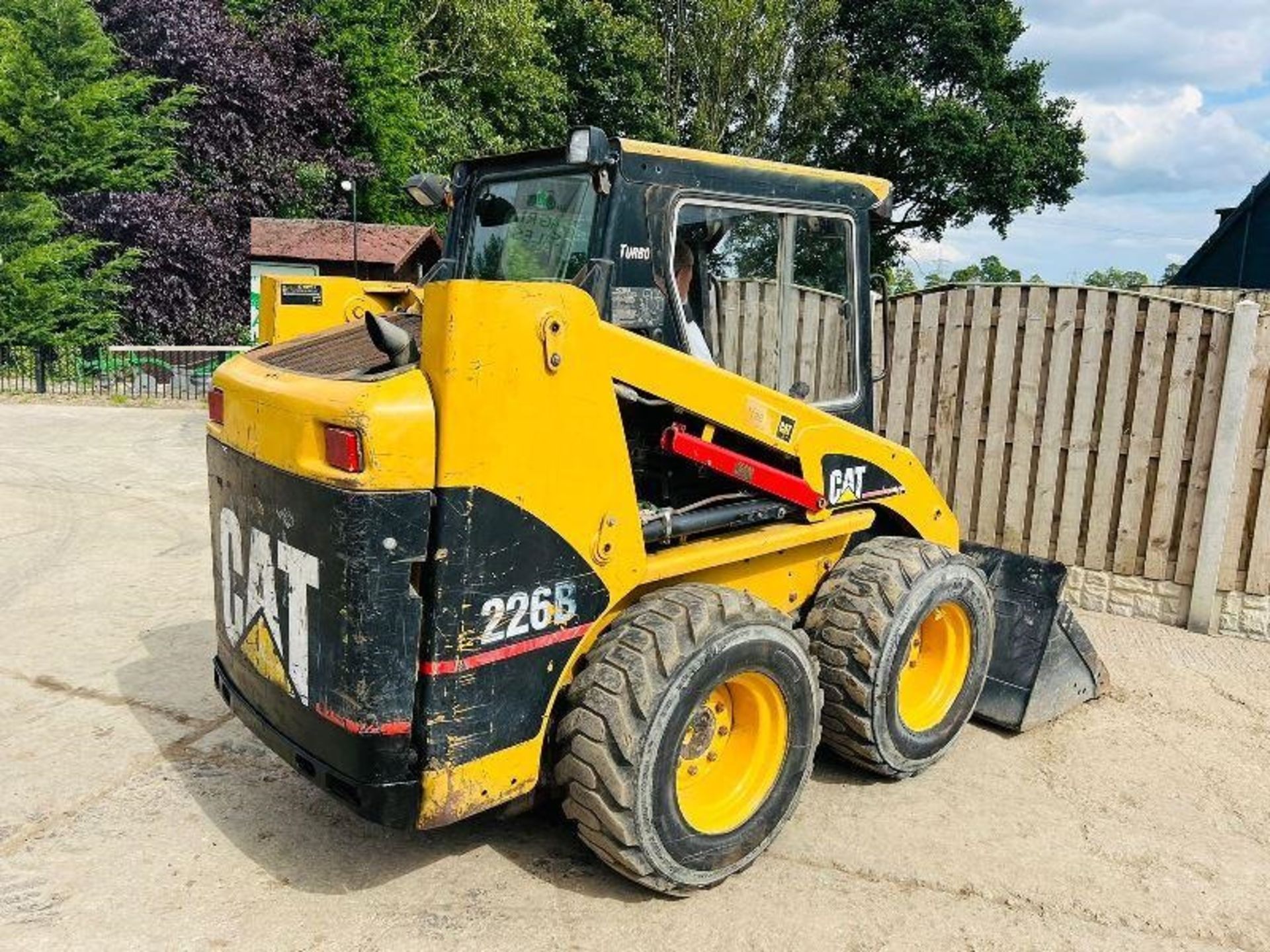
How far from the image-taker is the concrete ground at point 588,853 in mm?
3100

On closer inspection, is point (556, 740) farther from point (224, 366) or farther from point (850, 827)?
point (224, 366)

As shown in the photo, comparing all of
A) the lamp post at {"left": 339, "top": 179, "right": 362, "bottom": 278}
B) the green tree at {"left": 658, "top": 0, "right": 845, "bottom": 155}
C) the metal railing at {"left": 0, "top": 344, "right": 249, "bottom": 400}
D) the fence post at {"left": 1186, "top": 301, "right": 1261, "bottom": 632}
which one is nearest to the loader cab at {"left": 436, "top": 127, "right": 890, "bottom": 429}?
the fence post at {"left": 1186, "top": 301, "right": 1261, "bottom": 632}

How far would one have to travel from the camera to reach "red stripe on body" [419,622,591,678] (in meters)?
2.75

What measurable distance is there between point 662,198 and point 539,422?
1045 millimetres

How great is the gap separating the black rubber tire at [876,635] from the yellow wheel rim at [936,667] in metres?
0.11

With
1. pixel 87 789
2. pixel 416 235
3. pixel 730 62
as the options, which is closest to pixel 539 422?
pixel 87 789

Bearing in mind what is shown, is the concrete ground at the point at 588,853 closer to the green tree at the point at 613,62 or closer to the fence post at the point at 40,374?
the fence post at the point at 40,374

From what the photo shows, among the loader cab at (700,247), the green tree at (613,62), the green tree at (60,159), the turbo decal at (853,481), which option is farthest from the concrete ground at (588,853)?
the green tree at (613,62)

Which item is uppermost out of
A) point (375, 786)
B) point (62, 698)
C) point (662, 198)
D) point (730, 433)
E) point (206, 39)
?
point (206, 39)

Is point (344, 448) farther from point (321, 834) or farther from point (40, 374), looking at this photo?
point (40, 374)

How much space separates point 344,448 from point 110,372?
16.8 m

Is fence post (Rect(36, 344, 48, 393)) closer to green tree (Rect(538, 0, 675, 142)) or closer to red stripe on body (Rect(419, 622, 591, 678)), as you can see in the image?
green tree (Rect(538, 0, 675, 142))

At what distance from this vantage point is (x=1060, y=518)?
21.9ft

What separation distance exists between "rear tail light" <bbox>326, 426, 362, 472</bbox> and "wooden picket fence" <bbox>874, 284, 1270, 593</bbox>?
Result: 12.2ft
